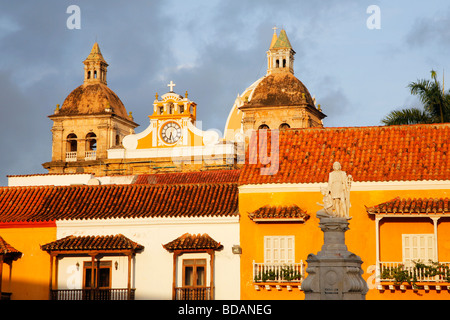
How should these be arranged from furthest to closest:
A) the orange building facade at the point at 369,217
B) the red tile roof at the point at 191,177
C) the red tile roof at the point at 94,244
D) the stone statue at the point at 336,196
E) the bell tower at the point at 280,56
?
the bell tower at the point at 280,56 < the red tile roof at the point at 191,177 < the red tile roof at the point at 94,244 < the orange building facade at the point at 369,217 < the stone statue at the point at 336,196

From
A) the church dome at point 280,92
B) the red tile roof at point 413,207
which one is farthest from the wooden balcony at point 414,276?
the church dome at point 280,92

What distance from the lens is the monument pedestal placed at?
25641mm

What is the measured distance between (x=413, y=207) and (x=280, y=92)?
115 feet

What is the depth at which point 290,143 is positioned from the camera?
39188 mm

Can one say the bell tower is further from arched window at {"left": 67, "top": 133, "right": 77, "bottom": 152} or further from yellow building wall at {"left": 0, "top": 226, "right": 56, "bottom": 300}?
yellow building wall at {"left": 0, "top": 226, "right": 56, "bottom": 300}

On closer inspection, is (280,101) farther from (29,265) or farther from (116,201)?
(29,265)

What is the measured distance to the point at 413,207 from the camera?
3472 centimetres

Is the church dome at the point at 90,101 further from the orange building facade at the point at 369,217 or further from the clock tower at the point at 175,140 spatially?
the orange building facade at the point at 369,217

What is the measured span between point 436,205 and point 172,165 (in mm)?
31284

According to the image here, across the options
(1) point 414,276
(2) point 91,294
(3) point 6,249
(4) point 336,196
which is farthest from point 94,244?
(4) point 336,196

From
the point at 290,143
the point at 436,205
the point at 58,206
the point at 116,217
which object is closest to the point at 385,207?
the point at 436,205

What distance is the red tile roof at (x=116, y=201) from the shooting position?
1494 inches

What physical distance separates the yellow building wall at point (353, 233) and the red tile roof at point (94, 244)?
4.14 metres
